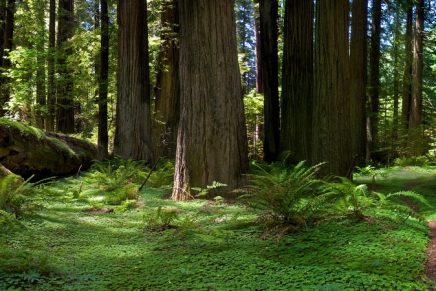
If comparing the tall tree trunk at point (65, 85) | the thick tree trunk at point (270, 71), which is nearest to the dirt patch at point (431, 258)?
the thick tree trunk at point (270, 71)

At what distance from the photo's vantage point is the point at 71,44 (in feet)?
50.6

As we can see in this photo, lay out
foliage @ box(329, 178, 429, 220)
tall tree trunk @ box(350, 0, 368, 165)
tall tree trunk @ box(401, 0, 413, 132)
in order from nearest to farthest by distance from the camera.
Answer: foliage @ box(329, 178, 429, 220) < tall tree trunk @ box(350, 0, 368, 165) < tall tree trunk @ box(401, 0, 413, 132)

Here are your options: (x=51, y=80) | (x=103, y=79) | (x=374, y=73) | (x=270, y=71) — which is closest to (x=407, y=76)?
(x=374, y=73)

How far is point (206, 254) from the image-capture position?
14.2ft

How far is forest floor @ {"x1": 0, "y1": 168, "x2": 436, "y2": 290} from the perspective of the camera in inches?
138

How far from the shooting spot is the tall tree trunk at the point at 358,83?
12.3 m

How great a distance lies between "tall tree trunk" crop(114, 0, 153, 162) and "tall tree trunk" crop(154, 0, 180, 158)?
5.66ft

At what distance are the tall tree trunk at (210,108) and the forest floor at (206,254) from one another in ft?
3.96

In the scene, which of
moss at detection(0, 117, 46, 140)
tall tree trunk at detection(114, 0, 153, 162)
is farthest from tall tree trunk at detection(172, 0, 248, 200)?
tall tree trunk at detection(114, 0, 153, 162)

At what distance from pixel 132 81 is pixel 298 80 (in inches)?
169

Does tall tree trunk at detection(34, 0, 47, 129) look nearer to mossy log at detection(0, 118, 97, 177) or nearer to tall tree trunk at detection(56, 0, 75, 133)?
tall tree trunk at detection(56, 0, 75, 133)

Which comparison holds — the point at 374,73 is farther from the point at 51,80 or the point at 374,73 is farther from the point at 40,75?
the point at 40,75

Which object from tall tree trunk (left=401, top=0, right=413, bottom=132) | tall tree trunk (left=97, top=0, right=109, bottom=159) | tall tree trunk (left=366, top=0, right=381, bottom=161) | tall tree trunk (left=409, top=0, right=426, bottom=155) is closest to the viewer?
tall tree trunk (left=97, top=0, right=109, bottom=159)

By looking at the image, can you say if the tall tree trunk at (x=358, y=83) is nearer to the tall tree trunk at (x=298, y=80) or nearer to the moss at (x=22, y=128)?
the tall tree trunk at (x=298, y=80)
